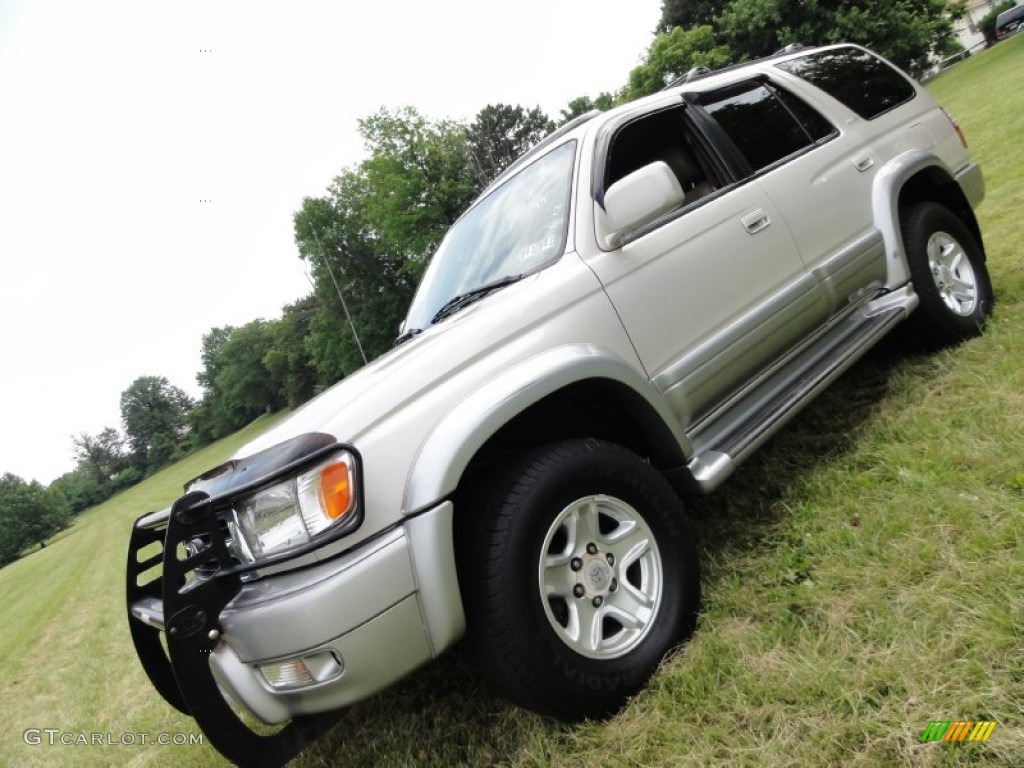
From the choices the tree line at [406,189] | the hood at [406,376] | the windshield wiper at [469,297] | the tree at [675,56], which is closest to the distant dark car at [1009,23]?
the windshield wiper at [469,297]

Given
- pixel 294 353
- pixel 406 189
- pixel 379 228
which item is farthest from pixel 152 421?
pixel 406 189

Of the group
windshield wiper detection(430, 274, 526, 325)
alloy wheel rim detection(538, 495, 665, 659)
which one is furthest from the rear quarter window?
alloy wheel rim detection(538, 495, 665, 659)

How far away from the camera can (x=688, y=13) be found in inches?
1726

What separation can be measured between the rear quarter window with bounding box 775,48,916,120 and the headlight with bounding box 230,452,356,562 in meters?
3.48

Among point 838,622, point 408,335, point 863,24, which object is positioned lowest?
point 838,622

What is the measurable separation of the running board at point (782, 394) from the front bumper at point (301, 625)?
110cm

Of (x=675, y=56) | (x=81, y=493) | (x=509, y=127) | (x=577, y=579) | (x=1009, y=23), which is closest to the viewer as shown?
(x=577, y=579)

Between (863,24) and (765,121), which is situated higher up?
(863,24)

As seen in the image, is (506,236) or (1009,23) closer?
(506,236)

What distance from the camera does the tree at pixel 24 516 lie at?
52344 mm

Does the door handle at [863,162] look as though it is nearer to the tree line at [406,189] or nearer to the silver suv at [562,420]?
the silver suv at [562,420]

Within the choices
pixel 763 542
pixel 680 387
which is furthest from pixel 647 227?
pixel 763 542

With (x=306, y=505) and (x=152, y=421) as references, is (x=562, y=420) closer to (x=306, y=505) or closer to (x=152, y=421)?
(x=306, y=505)

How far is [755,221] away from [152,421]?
101513mm
